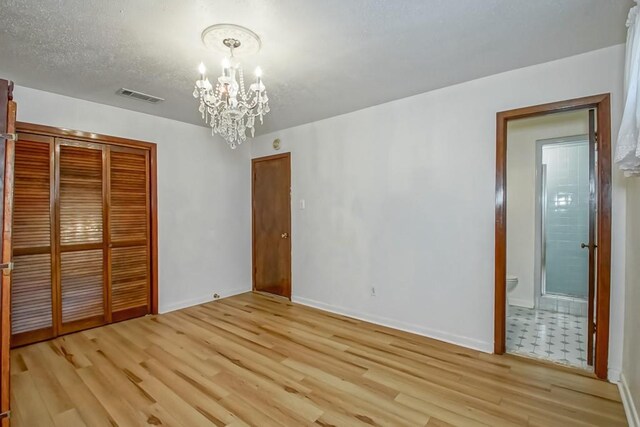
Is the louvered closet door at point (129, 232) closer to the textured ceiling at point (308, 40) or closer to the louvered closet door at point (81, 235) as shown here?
the louvered closet door at point (81, 235)

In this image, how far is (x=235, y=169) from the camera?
4.55m

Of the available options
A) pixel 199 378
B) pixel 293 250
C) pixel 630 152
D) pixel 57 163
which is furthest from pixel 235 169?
pixel 630 152

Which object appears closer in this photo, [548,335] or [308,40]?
[308,40]

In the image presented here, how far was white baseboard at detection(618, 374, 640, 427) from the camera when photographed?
1.69 metres

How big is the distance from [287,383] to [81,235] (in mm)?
2695

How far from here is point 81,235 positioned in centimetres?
316

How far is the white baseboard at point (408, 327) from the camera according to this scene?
8.84ft

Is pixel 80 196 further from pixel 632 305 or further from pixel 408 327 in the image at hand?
pixel 632 305

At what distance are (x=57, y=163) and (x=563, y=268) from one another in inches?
245

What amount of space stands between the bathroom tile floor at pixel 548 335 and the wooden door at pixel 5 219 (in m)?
3.54

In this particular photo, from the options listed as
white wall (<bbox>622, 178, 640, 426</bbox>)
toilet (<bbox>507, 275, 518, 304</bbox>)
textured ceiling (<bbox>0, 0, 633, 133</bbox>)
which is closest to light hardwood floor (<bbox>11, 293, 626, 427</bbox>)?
white wall (<bbox>622, 178, 640, 426</bbox>)

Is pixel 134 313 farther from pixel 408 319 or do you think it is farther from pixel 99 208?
pixel 408 319

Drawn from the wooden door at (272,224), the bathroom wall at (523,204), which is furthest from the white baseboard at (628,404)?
the wooden door at (272,224)

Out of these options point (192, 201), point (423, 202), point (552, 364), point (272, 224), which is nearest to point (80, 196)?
point (192, 201)
